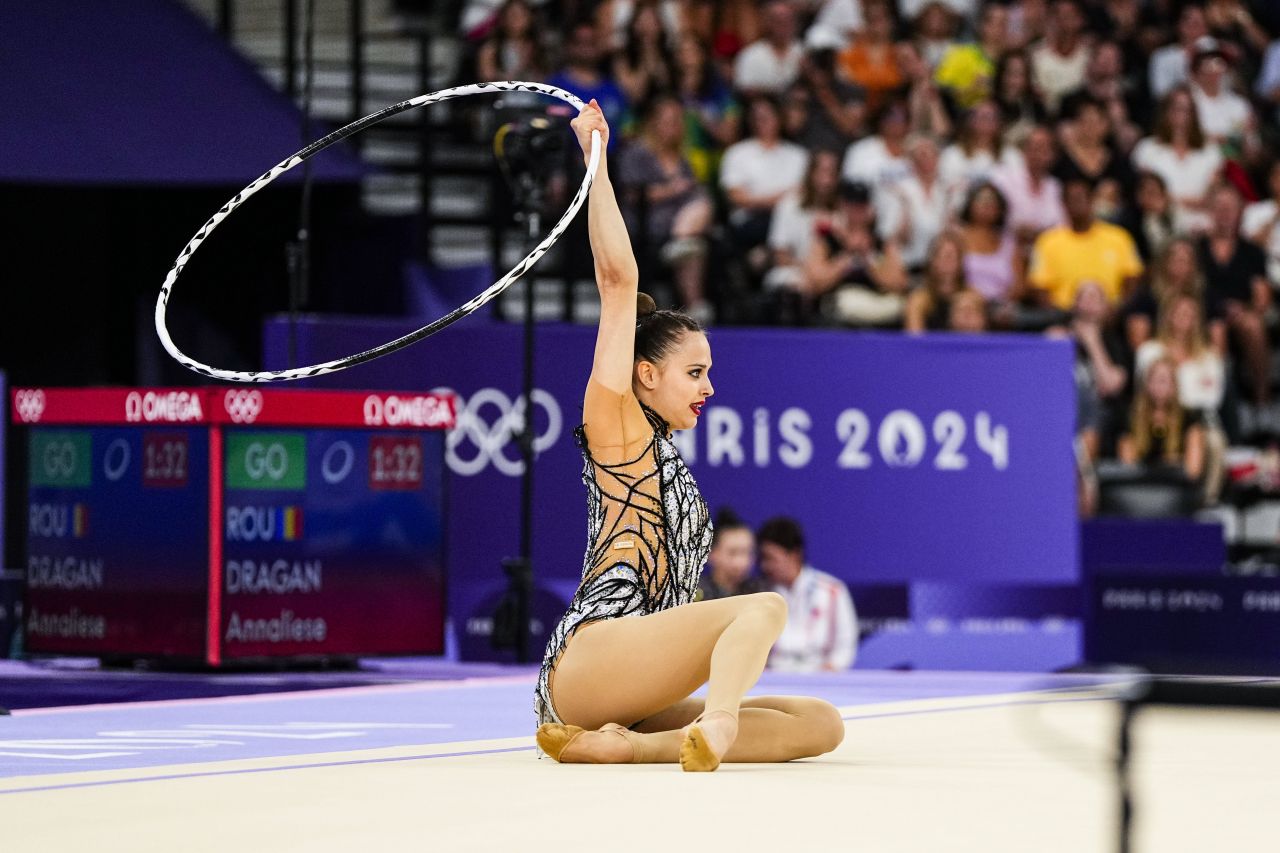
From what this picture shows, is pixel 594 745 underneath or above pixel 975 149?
underneath

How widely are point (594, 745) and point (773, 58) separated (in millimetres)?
9514

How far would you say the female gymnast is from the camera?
4.60 metres

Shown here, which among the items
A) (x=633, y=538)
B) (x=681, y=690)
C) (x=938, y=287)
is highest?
(x=938, y=287)

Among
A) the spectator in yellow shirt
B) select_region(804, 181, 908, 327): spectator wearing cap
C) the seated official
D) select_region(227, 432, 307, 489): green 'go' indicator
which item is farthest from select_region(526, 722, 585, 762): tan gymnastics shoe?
the spectator in yellow shirt

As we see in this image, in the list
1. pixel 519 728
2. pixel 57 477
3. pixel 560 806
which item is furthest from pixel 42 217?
pixel 560 806

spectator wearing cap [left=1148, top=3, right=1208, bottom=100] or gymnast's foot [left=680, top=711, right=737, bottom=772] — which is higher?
spectator wearing cap [left=1148, top=3, right=1208, bottom=100]

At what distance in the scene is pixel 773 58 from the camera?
13.7 metres

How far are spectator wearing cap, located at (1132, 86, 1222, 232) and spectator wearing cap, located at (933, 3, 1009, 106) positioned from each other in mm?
1106

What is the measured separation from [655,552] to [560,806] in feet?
3.07

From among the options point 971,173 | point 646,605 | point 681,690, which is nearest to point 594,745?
point 681,690

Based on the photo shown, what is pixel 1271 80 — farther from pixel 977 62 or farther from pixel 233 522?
pixel 233 522

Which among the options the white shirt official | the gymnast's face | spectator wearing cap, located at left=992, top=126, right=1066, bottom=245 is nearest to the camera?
the gymnast's face

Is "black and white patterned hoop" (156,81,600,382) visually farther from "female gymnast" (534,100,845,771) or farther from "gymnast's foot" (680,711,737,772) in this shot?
"gymnast's foot" (680,711,737,772)

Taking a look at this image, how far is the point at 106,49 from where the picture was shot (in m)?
10.8
